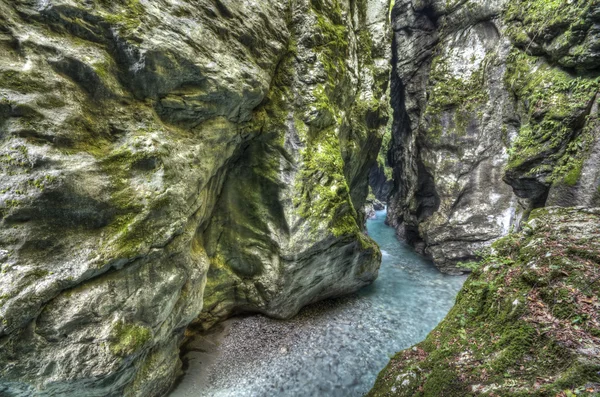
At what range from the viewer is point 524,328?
3.50 m

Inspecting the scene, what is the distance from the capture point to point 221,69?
18.3 feet

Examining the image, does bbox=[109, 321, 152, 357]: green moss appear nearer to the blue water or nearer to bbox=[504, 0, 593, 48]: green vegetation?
the blue water

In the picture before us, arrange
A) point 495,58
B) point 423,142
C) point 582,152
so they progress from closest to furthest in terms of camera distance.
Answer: point 582,152
point 495,58
point 423,142

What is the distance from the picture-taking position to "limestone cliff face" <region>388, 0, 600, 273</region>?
8133 mm

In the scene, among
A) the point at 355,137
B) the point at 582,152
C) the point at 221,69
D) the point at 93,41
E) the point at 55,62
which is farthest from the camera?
the point at 355,137

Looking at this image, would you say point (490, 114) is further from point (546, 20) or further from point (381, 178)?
point (381, 178)

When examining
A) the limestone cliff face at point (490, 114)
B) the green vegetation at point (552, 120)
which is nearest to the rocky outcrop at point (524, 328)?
the green vegetation at point (552, 120)

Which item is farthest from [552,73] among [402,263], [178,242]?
[178,242]

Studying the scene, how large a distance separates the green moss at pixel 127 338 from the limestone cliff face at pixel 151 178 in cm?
2

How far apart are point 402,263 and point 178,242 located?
14.0 metres

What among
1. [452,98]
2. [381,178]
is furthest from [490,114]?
[381,178]

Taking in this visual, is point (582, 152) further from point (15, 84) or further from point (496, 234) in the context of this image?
point (15, 84)

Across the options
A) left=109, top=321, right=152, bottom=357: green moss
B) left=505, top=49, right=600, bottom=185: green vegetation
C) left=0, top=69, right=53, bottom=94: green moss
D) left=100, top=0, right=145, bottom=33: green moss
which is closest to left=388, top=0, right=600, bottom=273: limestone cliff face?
left=505, top=49, right=600, bottom=185: green vegetation

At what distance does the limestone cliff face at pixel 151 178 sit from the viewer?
349cm
